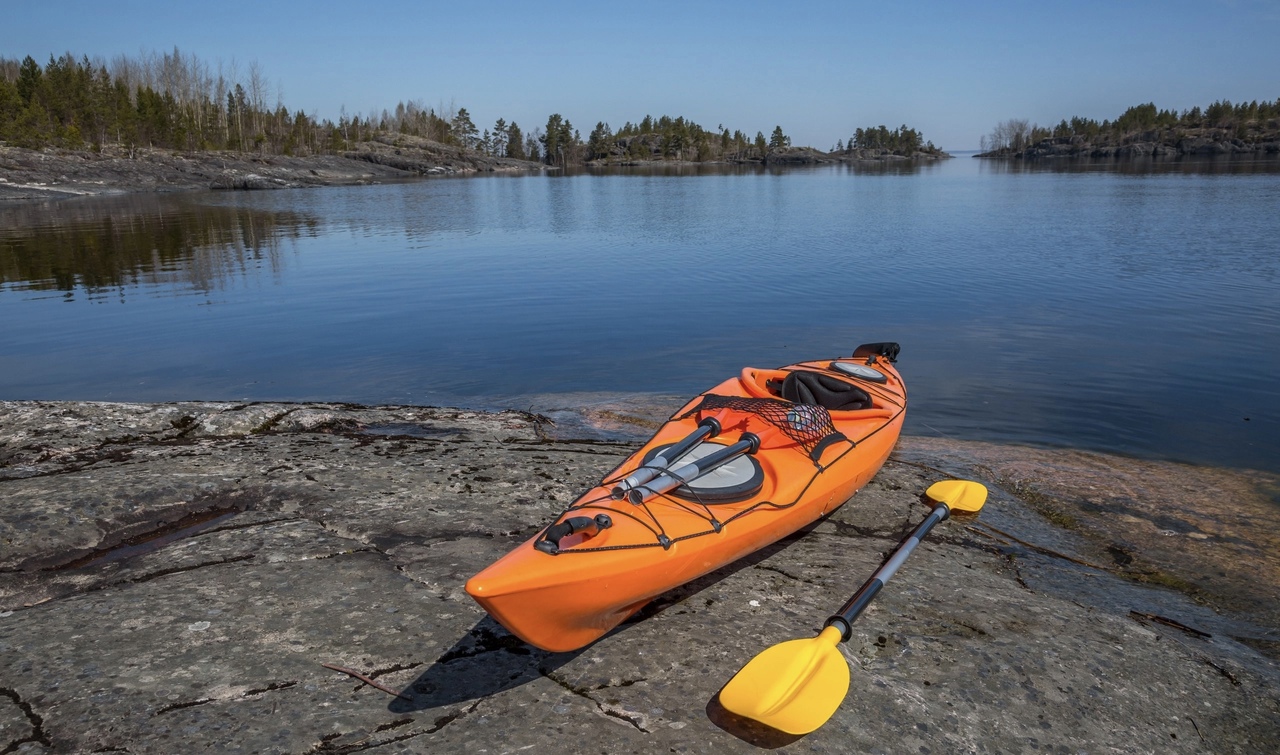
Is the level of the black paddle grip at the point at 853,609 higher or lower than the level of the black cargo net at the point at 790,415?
lower

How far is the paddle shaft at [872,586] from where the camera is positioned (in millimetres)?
3400

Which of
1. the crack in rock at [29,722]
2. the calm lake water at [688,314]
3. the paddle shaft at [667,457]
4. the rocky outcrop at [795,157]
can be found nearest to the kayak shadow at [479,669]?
the paddle shaft at [667,457]

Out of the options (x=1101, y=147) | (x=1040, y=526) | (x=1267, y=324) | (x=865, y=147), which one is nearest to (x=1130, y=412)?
(x=1040, y=526)

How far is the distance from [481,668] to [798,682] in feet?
4.35

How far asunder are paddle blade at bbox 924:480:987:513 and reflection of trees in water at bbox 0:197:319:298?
16.4 meters

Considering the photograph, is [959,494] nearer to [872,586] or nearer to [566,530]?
[872,586]

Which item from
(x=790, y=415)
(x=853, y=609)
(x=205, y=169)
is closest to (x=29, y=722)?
(x=853, y=609)

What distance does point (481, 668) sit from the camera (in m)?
3.12

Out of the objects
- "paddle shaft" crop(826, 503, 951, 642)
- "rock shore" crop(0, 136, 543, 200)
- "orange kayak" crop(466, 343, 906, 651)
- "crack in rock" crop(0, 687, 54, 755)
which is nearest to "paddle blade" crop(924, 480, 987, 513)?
"orange kayak" crop(466, 343, 906, 651)

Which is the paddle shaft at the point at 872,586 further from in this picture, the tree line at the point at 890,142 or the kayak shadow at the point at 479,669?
the tree line at the point at 890,142

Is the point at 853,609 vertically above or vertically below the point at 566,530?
below

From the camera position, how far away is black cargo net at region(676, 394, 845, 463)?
508 cm

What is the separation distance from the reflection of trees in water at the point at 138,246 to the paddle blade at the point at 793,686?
55.8 feet

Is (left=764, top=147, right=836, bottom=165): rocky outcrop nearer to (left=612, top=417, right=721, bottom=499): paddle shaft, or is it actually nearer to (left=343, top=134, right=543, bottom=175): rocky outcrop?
(left=343, top=134, right=543, bottom=175): rocky outcrop
